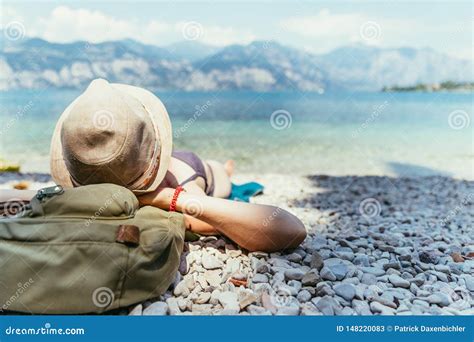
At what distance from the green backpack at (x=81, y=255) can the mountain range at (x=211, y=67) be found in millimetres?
4572

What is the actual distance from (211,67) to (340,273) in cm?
4222

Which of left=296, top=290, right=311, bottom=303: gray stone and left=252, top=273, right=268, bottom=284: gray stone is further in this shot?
left=252, top=273, right=268, bottom=284: gray stone

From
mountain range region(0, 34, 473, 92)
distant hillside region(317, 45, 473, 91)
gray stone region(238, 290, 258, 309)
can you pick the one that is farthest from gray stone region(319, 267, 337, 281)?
distant hillside region(317, 45, 473, 91)

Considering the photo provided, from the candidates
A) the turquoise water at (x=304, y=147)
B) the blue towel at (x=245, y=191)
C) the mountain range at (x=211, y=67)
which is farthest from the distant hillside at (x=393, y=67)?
the blue towel at (x=245, y=191)

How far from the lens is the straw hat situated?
93.0 inches

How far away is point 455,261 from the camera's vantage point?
292 cm

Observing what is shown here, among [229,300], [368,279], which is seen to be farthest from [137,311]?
[368,279]

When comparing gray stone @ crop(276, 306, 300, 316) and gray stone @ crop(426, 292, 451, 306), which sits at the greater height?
gray stone @ crop(426, 292, 451, 306)

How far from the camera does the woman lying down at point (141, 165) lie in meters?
2.38

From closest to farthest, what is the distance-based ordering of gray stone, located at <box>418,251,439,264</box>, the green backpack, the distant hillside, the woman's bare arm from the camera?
the green backpack, the woman's bare arm, gray stone, located at <box>418,251,439,264</box>, the distant hillside

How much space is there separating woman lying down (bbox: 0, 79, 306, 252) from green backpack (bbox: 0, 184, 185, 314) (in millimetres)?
227

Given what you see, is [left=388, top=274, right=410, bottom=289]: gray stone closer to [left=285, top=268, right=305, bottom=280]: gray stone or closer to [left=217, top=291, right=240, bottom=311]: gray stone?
[left=285, top=268, right=305, bottom=280]: gray stone
